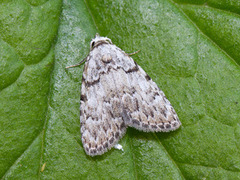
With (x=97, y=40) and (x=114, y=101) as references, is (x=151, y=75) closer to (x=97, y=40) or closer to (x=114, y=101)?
(x=114, y=101)

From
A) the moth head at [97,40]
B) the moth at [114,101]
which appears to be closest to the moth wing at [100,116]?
the moth at [114,101]

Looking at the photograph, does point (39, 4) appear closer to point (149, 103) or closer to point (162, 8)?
point (162, 8)

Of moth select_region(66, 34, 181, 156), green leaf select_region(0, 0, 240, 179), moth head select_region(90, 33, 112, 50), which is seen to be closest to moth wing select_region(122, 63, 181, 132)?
moth select_region(66, 34, 181, 156)

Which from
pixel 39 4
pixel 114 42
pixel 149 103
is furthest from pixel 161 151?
pixel 39 4

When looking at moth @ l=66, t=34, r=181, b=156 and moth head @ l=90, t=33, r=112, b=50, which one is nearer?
moth @ l=66, t=34, r=181, b=156

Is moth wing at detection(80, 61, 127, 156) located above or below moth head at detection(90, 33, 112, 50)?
below

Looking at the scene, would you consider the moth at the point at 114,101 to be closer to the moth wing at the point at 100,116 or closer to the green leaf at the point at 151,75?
the moth wing at the point at 100,116

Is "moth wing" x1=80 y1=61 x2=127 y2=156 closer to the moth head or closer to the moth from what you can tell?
the moth
